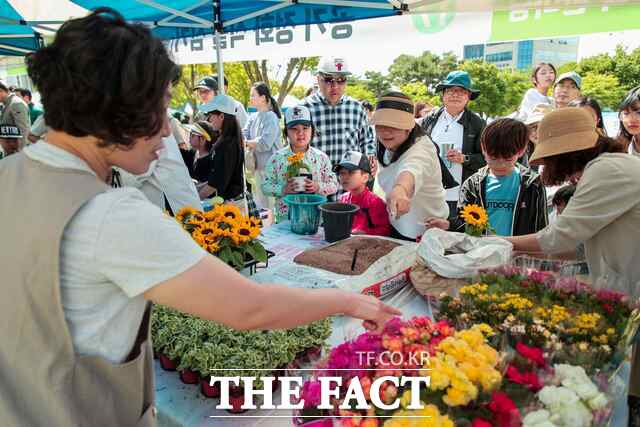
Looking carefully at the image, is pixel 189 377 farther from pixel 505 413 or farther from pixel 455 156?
pixel 455 156

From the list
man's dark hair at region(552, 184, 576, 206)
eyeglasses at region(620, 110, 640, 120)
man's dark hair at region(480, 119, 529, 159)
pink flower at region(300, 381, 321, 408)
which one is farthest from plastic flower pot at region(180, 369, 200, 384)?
eyeglasses at region(620, 110, 640, 120)

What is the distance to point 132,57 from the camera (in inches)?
29.3

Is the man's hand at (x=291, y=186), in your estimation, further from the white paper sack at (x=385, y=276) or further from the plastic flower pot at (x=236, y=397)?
the plastic flower pot at (x=236, y=397)

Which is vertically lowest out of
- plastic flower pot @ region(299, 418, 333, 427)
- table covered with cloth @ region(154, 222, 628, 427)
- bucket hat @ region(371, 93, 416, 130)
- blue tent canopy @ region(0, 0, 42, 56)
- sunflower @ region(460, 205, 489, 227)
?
table covered with cloth @ region(154, 222, 628, 427)

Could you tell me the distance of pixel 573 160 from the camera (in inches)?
70.7

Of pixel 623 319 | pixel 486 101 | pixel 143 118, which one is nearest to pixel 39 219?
pixel 143 118

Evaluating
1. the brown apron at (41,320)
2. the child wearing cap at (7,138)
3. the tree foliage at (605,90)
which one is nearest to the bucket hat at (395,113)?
the brown apron at (41,320)

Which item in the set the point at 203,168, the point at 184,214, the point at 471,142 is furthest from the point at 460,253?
the point at 203,168

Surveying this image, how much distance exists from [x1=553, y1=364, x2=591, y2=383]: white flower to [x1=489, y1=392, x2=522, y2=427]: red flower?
0.22 meters

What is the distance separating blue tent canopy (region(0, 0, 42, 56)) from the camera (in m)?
5.04

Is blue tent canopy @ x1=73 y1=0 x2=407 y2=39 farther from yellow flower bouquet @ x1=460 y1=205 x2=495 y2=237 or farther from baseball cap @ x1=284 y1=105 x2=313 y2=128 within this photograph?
yellow flower bouquet @ x1=460 y1=205 x2=495 y2=237

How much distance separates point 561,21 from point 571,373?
9.80 ft

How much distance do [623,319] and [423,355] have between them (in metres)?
0.69

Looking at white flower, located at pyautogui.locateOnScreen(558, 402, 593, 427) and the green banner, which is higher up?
the green banner
